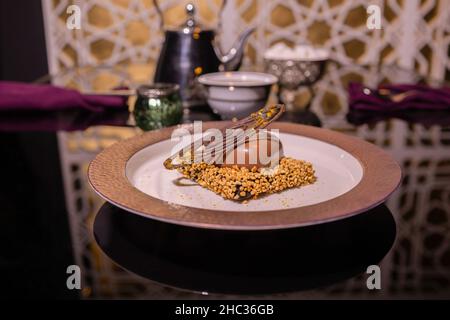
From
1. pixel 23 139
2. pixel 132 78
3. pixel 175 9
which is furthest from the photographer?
pixel 175 9

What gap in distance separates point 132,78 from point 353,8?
1.32 m

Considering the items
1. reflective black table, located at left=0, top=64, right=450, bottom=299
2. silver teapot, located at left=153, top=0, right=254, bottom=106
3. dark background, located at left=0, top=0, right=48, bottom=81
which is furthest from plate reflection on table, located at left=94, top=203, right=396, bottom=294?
dark background, located at left=0, top=0, right=48, bottom=81

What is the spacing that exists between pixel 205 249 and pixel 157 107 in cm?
38

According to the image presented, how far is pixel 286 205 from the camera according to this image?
49 cm

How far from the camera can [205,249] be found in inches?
16.6

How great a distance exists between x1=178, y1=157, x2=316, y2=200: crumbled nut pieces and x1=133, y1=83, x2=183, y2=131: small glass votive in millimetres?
223

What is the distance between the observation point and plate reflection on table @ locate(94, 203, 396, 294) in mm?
376

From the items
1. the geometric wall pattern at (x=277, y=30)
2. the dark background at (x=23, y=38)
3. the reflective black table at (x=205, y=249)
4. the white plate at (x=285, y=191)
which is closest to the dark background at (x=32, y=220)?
the reflective black table at (x=205, y=249)

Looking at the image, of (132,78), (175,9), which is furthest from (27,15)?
(132,78)

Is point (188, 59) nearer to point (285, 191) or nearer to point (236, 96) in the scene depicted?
point (236, 96)

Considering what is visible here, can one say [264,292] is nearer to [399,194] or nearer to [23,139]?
[399,194]

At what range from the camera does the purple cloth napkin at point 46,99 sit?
2.81ft

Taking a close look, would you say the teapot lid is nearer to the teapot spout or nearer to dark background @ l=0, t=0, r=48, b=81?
the teapot spout

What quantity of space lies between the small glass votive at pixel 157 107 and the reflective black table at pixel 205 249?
0.48ft
